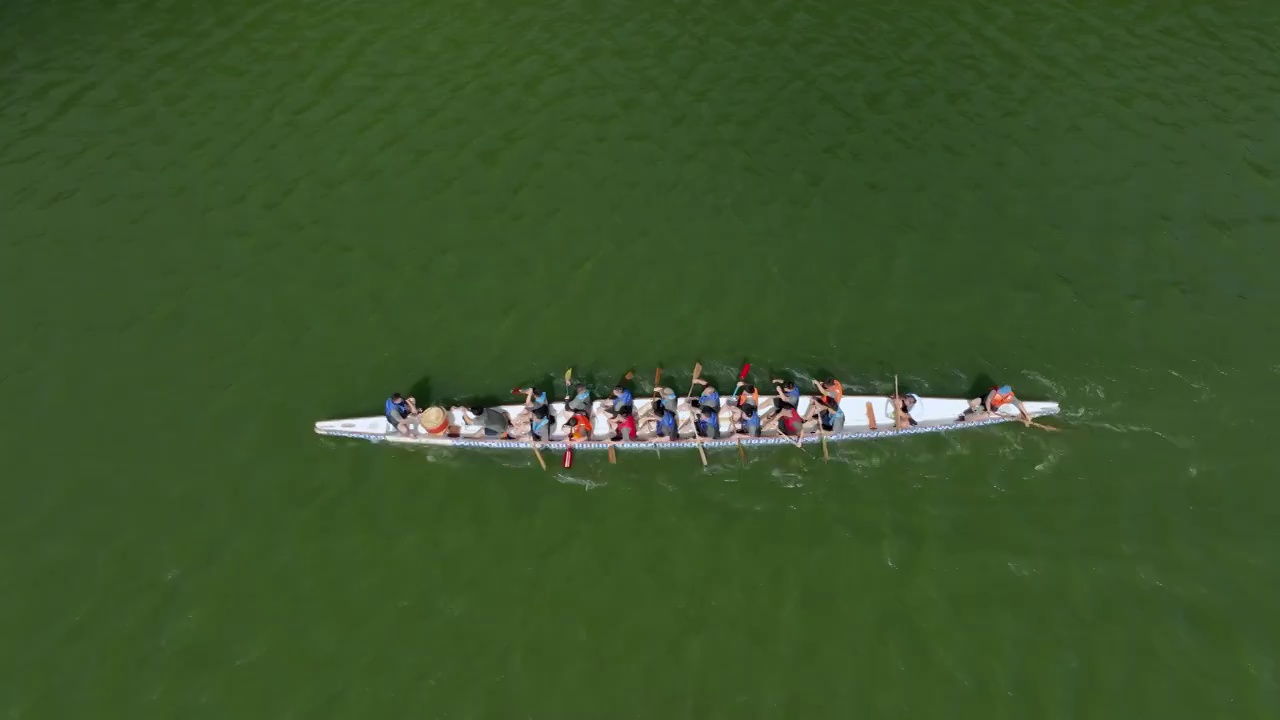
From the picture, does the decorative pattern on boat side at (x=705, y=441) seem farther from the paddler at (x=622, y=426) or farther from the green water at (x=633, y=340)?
the green water at (x=633, y=340)

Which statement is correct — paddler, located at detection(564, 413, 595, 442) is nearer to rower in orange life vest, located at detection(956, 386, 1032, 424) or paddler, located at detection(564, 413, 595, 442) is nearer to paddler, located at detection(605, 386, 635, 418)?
paddler, located at detection(605, 386, 635, 418)

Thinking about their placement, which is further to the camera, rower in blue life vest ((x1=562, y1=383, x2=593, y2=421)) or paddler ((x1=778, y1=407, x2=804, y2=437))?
rower in blue life vest ((x1=562, y1=383, x2=593, y2=421))

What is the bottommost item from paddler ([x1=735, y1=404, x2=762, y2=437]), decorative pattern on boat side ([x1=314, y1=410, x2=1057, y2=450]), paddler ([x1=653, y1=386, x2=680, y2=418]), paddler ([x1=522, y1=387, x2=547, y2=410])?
decorative pattern on boat side ([x1=314, y1=410, x2=1057, y2=450])

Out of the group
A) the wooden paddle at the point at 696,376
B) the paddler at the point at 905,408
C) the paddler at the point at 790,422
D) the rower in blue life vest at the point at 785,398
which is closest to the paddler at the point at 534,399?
the wooden paddle at the point at 696,376

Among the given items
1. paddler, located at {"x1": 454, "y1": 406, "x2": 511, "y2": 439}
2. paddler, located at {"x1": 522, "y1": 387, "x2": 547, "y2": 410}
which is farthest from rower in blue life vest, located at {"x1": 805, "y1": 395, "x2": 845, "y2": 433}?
paddler, located at {"x1": 454, "y1": 406, "x2": 511, "y2": 439}

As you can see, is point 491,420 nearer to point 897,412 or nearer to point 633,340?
point 633,340

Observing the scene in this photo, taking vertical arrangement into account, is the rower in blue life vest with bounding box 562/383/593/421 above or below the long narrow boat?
above

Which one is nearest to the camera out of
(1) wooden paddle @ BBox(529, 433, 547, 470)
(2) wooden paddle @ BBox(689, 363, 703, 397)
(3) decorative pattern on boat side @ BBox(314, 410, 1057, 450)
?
(1) wooden paddle @ BBox(529, 433, 547, 470)
